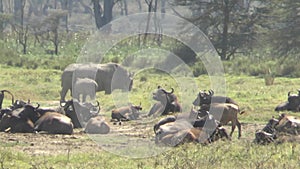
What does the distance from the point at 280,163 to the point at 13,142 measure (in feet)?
16.2

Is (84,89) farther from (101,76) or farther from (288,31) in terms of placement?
(288,31)

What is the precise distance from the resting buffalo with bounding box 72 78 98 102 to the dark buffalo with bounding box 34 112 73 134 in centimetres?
662

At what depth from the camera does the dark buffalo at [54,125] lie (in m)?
14.7

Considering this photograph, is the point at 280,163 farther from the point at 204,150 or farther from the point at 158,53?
the point at 158,53

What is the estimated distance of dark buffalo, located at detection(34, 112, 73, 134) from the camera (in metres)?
14.7

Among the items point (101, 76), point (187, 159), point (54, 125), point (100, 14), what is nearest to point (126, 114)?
point (54, 125)

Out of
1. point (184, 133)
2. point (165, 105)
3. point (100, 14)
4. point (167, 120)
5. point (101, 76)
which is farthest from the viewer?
point (100, 14)

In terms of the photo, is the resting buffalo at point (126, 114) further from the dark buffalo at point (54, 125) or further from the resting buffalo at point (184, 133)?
the resting buffalo at point (184, 133)

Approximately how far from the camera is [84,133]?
49.3ft

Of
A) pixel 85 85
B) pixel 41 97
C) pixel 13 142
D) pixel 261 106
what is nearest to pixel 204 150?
pixel 13 142

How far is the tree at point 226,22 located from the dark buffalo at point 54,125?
832 inches

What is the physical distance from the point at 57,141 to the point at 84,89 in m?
8.28

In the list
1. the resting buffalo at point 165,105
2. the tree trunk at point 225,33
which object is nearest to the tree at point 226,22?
the tree trunk at point 225,33

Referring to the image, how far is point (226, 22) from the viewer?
35688 mm
